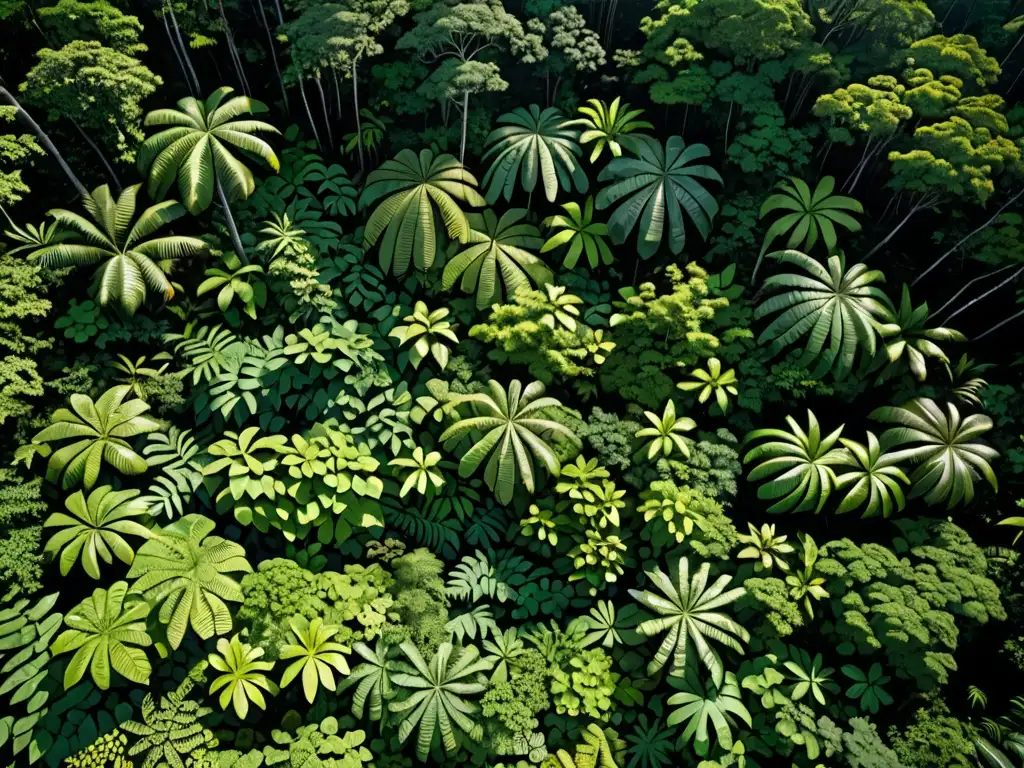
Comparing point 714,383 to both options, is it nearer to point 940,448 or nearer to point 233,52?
point 940,448

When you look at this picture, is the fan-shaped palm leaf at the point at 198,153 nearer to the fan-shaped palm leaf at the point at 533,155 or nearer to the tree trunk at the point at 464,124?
the tree trunk at the point at 464,124

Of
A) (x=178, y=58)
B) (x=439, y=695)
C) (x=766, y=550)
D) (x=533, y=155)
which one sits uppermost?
(x=178, y=58)

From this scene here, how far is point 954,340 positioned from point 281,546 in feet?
35.3

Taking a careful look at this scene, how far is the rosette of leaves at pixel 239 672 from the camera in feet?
23.1

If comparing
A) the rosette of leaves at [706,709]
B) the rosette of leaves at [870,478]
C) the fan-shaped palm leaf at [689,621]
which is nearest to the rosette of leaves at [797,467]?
the rosette of leaves at [870,478]

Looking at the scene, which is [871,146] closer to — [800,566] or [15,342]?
[800,566]

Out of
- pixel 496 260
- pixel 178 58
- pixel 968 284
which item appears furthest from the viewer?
pixel 178 58

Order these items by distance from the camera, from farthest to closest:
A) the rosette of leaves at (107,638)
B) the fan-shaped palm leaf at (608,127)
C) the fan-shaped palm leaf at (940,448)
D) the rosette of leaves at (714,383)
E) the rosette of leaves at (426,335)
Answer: the fan-shaped palm leaf at (608,127)
the rosette of leaves at (426,335)
the rosette of leaves at (714,383)
the fan-shaped palm leaf at (940,448)
the rosette of leaves at (107,638)

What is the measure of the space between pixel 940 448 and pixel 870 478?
46.5 inches

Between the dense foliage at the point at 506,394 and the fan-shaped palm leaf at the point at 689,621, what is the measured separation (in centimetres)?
5

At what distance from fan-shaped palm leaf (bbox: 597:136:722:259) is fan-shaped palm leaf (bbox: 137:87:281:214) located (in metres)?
5.33

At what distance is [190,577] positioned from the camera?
7.39 metres

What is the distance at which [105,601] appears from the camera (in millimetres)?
7281

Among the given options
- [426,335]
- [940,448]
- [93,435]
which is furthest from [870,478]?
[93,435]
